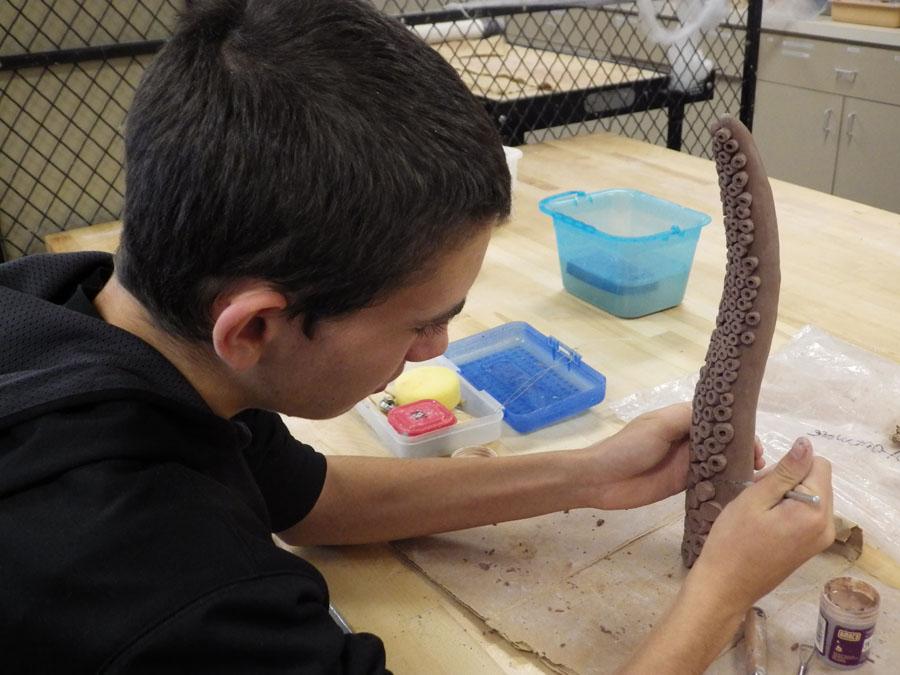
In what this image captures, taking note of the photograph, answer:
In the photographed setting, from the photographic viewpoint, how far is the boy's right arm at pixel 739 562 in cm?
69

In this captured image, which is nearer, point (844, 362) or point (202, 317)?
point (202, 317)

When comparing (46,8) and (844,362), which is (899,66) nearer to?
(844,362)

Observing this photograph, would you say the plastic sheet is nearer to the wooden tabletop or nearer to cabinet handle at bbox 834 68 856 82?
the wooden tabletop

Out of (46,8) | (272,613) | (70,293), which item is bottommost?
(272,613)

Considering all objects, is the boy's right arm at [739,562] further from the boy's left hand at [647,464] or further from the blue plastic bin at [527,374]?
the blue plastic bin at [527,374]

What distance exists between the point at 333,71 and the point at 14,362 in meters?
0.29

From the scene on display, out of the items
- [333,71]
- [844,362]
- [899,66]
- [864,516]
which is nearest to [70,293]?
[333,71]

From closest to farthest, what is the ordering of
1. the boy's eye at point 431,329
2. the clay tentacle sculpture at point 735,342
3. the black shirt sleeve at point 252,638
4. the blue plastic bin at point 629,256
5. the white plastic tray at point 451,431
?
the black shirt sleeve at point 252,638, the boy's eye at point 431,329, the clay tentacle sculpture at point 735,342, the white plastic tray at point 451,431, the blue plastic bin at point 629,256

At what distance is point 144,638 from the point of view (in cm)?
51

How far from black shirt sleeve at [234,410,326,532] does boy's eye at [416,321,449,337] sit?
24 cm

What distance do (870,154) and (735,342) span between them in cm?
242

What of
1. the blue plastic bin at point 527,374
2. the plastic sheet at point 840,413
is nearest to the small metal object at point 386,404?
the blue plastic bin at point 527,374

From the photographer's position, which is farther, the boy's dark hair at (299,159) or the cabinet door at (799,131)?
the cabinet door at (799,131)

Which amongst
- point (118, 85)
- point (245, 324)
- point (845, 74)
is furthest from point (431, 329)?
point (845, 74)
